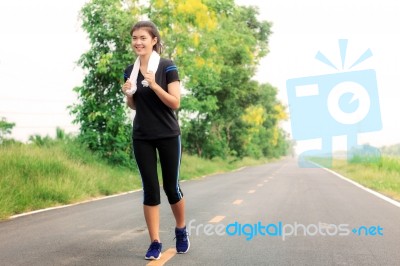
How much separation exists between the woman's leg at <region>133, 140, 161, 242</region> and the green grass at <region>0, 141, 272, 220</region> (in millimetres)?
3546

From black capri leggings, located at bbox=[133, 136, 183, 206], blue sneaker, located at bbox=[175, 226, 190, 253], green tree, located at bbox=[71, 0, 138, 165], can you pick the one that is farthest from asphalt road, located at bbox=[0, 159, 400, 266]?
green tree, located at bbox=[71, 0, 138, 165]

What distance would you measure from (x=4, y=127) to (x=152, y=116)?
10694mm

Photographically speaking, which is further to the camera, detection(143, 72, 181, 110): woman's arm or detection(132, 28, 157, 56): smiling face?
detection(132, 28, 157, 56): smiling face

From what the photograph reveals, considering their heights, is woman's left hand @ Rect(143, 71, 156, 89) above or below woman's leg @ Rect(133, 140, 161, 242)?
above

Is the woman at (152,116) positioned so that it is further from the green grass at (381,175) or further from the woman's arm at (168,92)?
the green grass at (381,175)

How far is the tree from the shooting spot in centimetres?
1362

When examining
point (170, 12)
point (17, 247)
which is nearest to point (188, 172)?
point (170, 12)

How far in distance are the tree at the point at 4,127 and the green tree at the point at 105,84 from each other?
2.46 metres

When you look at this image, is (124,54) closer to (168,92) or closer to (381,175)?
(381,175)

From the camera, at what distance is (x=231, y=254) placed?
4945 millimetres

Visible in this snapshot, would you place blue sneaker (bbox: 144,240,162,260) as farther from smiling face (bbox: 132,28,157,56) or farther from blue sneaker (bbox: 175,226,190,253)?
smiling face (bbox: 132,28,157,56)

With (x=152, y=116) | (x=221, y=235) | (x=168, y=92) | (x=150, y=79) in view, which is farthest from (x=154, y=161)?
(x=221, y=235)

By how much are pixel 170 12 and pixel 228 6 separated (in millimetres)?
3628

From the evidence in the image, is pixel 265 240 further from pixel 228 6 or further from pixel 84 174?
pixel 228 6
